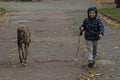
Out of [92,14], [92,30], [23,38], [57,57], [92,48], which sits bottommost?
[57,57]

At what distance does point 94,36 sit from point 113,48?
3.14 meters

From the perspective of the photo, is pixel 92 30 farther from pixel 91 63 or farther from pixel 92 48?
pixel 91 63

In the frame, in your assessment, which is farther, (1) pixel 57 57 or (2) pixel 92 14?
(1) pixel 57 57

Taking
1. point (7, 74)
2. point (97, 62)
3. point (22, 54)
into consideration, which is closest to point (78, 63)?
point (97, 62)

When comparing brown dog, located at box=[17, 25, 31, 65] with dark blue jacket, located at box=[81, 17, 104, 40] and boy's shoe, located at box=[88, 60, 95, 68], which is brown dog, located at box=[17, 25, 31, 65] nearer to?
dark blue jacket, located at box=[81, 17, 104, 40]

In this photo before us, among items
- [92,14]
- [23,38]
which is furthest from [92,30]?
[23,38]

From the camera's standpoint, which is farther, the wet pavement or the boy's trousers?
the boy's trousers

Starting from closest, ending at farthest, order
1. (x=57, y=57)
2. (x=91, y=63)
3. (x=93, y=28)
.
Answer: (x=91, y=63)
(x=93, y=28)
(x=57, y=57)

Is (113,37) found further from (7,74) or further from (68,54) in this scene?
(7,74)

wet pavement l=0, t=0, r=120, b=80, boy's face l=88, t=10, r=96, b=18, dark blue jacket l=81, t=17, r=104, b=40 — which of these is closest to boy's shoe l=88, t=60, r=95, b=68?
wet pavement l=0, t=0, r=120, b=80

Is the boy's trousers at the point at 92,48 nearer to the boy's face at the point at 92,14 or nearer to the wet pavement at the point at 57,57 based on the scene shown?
the wet pavement at the point at 57,57

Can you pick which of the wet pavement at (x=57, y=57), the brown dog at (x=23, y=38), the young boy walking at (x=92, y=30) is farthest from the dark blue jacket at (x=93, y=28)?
the brown dog at (x=23, y=38)

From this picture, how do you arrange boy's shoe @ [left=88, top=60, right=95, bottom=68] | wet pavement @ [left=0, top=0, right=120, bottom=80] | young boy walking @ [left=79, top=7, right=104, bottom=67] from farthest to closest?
young boy walking @ [left=79, top=7, right=104, bottom=67]
boy's shoe @ [left=88, top=60, right=95, bottom=68]
wet pavement @ [left=0, top=0, right=120, bottom=80]

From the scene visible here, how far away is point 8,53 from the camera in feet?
43.1
